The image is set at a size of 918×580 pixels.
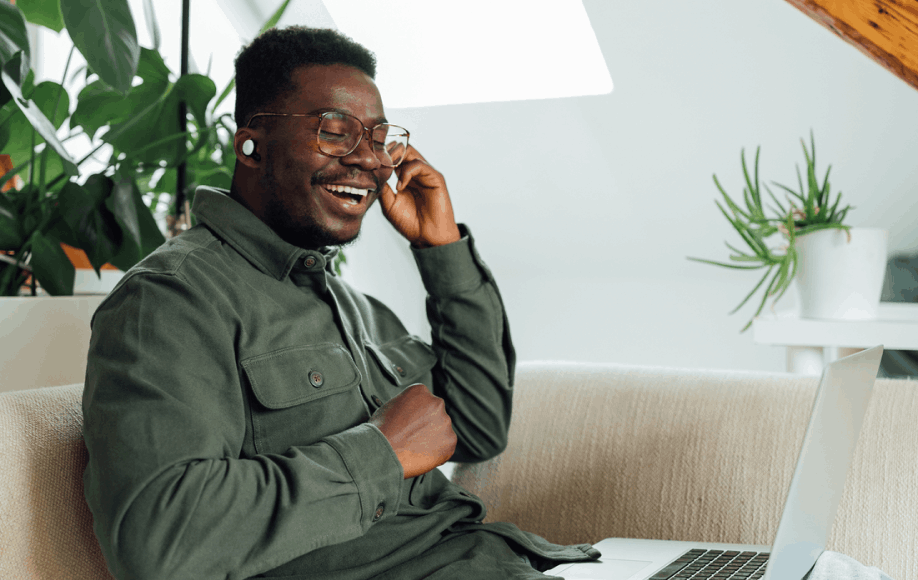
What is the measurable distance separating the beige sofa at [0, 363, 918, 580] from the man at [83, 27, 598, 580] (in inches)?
8.5

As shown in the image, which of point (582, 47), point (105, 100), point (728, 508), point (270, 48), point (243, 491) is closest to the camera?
point (243, 491)

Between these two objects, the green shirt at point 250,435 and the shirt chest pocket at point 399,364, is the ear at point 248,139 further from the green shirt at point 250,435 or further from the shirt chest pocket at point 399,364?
the shirt chest pocket at point 399,364

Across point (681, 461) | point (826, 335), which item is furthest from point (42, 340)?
point (826, 335)

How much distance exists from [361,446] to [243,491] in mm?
140

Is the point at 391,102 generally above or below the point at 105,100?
above

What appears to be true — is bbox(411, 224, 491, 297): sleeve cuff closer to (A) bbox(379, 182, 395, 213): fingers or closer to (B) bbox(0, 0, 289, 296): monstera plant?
(A) bbox(379, 182, 395, 213): fingers

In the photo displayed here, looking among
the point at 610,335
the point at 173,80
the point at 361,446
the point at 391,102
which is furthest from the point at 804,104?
the point at 361,446

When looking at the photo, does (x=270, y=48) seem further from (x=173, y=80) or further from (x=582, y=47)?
(x=582, y=47)

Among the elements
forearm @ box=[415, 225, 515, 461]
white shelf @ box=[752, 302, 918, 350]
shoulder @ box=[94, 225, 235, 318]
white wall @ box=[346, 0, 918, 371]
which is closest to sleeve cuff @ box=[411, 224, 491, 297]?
forearm @ box=[415, 225, 515, 461]

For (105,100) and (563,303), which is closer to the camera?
(105,100)

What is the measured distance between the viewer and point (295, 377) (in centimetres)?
84

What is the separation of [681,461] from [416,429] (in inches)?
23.3

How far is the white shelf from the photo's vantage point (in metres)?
1.66

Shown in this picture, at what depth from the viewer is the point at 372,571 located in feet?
2.74
